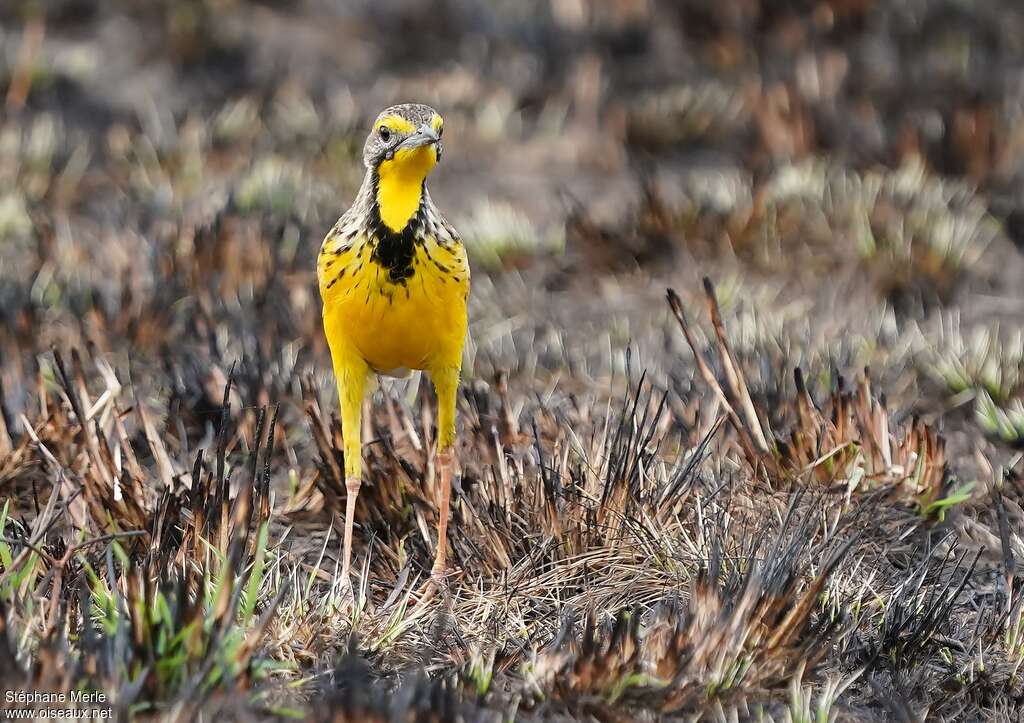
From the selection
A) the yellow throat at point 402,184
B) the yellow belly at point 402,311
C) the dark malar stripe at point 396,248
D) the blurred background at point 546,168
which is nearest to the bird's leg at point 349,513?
the yellow belly at point 402,311

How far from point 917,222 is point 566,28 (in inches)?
154

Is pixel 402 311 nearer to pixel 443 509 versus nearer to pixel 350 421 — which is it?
pixel 350 421

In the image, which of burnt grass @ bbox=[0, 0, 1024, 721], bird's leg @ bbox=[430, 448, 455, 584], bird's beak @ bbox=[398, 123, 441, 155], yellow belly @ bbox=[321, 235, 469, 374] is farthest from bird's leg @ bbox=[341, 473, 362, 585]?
bird's beak @ bbox=[398, 123, 441, 155]

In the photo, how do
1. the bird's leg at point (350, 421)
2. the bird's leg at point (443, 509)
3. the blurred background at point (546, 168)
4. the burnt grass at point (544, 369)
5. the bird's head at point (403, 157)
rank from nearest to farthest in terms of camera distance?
the burnt grass at point (544, 369)
the bird's head at point (403, 157)
the bird's leg at point (350, 421)
the bird's leg at point (443, 509)
the blurred background at point (546, 168)

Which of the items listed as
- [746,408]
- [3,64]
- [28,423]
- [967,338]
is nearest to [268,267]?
[28,423]

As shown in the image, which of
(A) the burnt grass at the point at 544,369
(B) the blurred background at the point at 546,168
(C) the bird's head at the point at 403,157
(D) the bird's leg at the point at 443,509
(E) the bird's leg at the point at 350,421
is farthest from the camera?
(B) the blurred background at the point at 546,168

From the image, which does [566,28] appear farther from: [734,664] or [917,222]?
[734,664]

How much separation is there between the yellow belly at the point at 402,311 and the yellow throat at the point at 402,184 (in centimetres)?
10

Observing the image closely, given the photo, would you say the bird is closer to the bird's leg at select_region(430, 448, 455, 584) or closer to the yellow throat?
the yellow throat

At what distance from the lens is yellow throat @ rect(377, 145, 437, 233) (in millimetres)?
3746

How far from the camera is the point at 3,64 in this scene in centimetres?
929

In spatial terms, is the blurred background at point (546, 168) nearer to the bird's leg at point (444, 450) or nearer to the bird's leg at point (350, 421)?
the bird's leg at point (350, 421)

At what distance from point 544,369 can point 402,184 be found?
227cm

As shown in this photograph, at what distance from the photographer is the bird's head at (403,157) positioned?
147 inches
